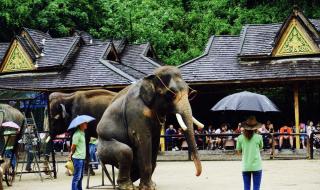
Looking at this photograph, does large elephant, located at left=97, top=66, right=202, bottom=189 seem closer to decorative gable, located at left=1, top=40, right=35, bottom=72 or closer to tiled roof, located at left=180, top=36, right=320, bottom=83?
tiled roof, located at left=180, top=36, right=320, bottom=83

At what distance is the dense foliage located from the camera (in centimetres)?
4216

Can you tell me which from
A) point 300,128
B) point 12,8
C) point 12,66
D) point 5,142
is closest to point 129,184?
point 5,142

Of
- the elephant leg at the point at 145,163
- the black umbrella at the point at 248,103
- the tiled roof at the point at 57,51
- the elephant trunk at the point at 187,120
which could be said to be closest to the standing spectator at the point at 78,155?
the elephant leg at the point at 145,163

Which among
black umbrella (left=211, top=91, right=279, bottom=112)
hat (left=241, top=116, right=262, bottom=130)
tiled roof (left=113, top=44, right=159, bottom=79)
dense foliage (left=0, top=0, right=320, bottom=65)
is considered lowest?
hat (left=241, top=116, right=262, bottom=130)

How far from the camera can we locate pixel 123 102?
13.6 metres

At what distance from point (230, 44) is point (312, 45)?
462cm

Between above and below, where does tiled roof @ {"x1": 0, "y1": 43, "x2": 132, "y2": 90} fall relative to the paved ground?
above

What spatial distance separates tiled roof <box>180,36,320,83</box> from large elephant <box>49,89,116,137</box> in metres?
10.6

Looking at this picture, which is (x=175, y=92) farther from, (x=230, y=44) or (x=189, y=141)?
(x=230, y=44)

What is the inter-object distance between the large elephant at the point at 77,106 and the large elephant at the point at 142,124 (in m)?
3.67

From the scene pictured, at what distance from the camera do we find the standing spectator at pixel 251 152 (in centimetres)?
1026

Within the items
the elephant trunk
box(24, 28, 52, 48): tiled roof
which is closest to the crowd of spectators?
box(24, 28, 52, 48): tiled roof

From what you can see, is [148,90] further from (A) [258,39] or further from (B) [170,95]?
(A) [258,39]

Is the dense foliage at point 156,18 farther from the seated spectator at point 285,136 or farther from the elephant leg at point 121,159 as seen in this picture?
the elephant leg at point 121,159
